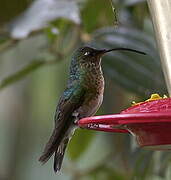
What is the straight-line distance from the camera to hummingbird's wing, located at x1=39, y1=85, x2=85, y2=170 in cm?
211

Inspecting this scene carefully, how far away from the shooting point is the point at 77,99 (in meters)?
2.42

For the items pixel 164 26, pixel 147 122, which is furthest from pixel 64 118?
pixel 147 122

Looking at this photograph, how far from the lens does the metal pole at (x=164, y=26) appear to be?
2.03 m

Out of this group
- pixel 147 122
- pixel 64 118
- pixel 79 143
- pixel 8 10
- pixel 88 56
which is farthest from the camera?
pixel 79 143

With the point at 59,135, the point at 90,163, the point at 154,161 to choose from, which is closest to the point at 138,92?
the point at 154,161

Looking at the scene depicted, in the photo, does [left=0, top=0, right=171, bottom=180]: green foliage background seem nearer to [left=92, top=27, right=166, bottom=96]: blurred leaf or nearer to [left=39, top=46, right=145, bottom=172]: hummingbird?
[left=92, top=27, right=166, bottom=96]: blurred leaf

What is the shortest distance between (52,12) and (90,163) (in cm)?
176

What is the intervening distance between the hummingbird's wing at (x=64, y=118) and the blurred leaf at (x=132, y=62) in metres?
0.63

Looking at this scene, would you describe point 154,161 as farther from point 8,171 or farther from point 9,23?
point 8,171

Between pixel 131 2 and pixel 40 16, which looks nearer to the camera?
pixel 40 16

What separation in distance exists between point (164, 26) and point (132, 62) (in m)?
1.15

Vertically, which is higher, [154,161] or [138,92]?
[138,92]

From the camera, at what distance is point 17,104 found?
5.35 metres

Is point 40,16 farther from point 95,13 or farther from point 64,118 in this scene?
Answer: point 64,118
